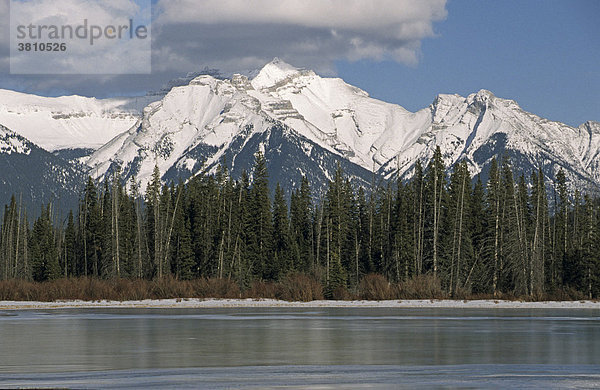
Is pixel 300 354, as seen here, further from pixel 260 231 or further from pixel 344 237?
pixel 260 231

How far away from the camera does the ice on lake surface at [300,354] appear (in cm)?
1995

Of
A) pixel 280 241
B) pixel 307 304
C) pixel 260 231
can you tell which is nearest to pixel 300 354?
pixel 307 304

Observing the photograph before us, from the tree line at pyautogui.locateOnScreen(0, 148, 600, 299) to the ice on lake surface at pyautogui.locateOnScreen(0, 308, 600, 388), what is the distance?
118 ft

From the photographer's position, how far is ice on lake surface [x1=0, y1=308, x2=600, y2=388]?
1995 cm

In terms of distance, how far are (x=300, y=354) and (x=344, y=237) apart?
228ft

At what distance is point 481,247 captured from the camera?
8188 centimetres

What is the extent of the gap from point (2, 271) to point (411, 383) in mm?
105426

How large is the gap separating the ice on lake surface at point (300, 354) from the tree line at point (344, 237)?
35.9 metres

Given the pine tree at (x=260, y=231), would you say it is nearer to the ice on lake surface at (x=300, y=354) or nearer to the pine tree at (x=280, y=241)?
the pine tree at (x=280, y=241)

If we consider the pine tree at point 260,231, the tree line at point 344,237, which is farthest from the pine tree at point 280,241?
the pine tree at point 260,231

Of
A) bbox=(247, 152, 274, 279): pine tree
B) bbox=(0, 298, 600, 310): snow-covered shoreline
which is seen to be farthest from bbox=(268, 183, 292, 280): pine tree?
bbox=(0, 298, 600, 310): snow-covered shoreline

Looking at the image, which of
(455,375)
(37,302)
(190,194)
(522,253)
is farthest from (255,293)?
(455,375)

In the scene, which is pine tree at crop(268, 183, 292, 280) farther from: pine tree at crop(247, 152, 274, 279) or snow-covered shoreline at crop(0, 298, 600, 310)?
snow-covered shoreline at crop(0, 298, 600, 310)

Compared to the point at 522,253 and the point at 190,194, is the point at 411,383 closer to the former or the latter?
the point at 522,253
